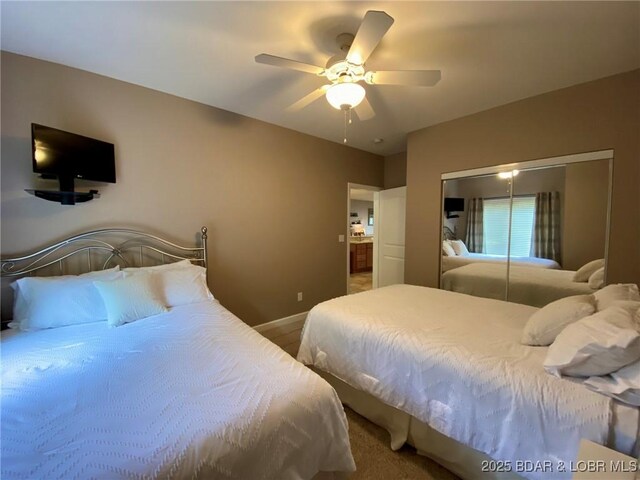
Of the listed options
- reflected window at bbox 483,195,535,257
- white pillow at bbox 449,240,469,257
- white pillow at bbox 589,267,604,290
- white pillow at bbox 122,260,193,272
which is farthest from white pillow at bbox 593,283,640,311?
white pillow at bbox 122,260,193,272

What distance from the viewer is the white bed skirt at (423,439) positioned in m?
1.35

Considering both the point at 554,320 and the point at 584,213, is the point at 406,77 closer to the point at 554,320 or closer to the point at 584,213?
the point at 554,320

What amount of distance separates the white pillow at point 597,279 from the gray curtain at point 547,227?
261 mm

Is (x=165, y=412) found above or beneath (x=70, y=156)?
beneath

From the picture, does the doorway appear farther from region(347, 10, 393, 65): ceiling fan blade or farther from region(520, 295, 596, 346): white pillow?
region(347, 10, 393, 65): ceiling fan blade

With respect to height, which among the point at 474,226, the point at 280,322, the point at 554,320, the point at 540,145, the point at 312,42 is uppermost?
the point at 312,42

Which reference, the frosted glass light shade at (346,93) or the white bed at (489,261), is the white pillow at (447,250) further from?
the frosted glass light shade at (346,93)

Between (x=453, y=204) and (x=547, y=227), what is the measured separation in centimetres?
93

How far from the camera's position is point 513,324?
5.86 feet

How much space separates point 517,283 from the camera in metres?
2.78

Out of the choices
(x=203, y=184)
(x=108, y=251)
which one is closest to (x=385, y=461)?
(x=108, y=251)

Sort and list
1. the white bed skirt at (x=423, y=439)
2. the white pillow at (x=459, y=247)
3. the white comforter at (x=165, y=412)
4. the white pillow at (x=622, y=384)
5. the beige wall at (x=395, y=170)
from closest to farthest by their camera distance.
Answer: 1. the white comforter at (x=165, y=412)
2. the white pillow at (x=622, y=384)
3. the white bed skirt at (x=423, y=439)
4. the white pillow at (x=459, y=247)
5. the beige wall at (x=395, y=170)

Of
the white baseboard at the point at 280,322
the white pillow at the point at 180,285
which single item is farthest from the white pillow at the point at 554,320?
the white baseboard at the point at 280,322

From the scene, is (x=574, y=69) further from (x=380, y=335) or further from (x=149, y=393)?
(x=149, y=393)
